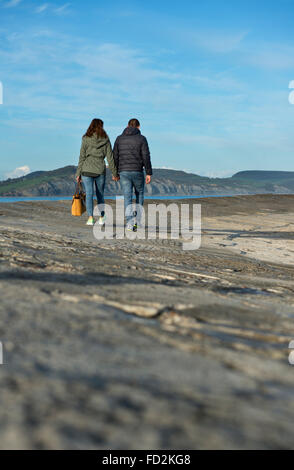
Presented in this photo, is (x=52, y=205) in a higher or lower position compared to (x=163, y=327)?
higher

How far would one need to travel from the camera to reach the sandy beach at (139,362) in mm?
659

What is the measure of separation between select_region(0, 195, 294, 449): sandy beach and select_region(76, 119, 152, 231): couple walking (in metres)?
3.74

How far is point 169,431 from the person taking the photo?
66cm

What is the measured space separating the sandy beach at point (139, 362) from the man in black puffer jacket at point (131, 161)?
11.9ft

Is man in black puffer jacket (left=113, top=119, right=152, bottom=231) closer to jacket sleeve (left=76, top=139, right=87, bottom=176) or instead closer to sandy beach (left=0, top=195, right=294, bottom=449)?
jacket sleeve (left=76, top=139, right=87, bottom=176)

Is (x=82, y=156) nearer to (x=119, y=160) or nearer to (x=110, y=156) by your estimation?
(x=110, y=156)

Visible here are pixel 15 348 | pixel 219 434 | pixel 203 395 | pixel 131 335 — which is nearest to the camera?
pixel 219 434

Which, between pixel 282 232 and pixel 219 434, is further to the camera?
pixel 282 232

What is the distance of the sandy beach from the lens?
0.66m

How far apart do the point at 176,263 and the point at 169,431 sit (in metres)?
2.31

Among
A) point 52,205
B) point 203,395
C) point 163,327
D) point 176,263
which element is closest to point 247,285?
point 176,263

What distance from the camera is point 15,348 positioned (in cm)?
97

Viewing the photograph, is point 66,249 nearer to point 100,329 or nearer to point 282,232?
point 100,329

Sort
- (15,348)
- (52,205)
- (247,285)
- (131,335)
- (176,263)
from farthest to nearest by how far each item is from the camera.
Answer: (52,205) → (176,263) → (247,285) → (131,335) → (15,348)
